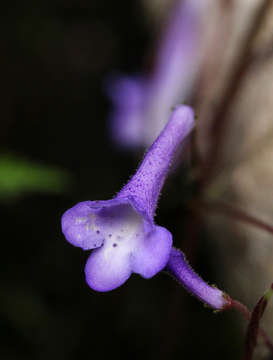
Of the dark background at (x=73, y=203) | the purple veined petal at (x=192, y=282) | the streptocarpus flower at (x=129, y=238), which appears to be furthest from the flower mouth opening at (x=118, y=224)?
the dark background at (x=73, y=203)

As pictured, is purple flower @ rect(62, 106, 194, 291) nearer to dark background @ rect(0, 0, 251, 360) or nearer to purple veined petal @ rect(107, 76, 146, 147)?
dark background @ rect(0, 0, 251, 360)

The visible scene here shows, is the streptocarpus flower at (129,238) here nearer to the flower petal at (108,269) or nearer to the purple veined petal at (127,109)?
the flower petal at (108,269)

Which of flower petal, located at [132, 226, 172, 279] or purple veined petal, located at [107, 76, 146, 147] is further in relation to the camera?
purple veined petal, located at [107, 76, 146, 147]

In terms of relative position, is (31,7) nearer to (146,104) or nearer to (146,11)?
(146,11)

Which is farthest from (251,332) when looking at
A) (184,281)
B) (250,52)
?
(250,52)

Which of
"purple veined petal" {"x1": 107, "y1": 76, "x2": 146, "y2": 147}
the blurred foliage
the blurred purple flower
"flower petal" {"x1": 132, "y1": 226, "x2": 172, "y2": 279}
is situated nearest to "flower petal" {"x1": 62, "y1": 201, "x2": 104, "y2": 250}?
"flower petal" {"x1": 132, "y1": 226, "x2": 172, "y2": 279}

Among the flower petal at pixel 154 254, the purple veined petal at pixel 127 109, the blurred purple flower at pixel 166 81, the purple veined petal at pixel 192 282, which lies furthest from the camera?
the purple veined petal at pixel 127 109

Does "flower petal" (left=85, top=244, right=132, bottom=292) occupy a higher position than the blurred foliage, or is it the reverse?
"flower petal" (left=85, top=244, right=132, bottom=292)
